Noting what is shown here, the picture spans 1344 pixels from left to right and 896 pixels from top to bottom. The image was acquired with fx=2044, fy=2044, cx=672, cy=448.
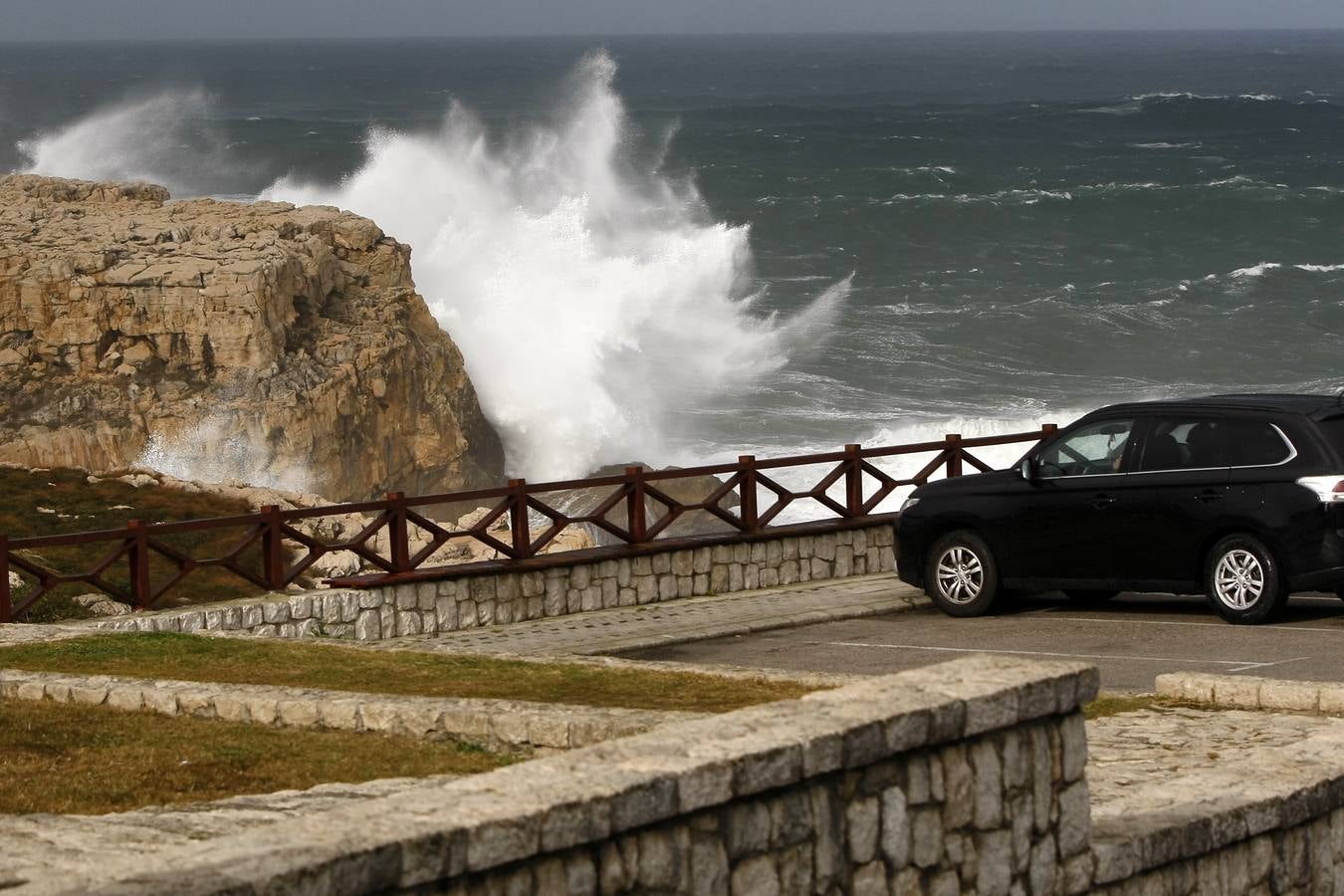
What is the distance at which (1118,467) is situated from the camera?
1419 centimetres

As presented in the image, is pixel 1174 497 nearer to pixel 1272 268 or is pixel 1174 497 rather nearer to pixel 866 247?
pixel 1272 268

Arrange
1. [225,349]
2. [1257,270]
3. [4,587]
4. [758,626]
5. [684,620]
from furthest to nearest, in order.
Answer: [1257,270] → [225,349] → [684,620] → [758,626] → [4,587]

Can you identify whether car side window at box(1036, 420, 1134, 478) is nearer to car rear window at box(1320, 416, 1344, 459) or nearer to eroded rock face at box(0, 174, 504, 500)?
car rear window at box(1320, 416, 1344, 459)

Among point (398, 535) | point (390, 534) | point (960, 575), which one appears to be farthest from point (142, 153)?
point (960, 575)

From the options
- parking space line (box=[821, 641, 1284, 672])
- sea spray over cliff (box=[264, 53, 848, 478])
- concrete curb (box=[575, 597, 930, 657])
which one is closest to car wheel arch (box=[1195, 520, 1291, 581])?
parking space line (box=[821, 641, 1284, 672])

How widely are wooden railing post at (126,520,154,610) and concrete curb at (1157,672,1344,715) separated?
7.20m

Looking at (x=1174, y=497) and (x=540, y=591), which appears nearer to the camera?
(x=1174, y=497)

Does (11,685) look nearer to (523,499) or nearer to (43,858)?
(43,858)

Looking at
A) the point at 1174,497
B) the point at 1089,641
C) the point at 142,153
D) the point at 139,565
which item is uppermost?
the point at 142,153

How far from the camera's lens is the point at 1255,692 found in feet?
33.4

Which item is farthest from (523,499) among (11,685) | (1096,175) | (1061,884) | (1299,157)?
(1299,157)

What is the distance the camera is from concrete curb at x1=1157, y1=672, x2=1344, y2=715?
395 inches

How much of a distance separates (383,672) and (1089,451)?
5736mm

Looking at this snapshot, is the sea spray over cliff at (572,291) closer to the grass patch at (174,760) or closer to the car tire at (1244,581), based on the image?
the car tire at (1244,581)
